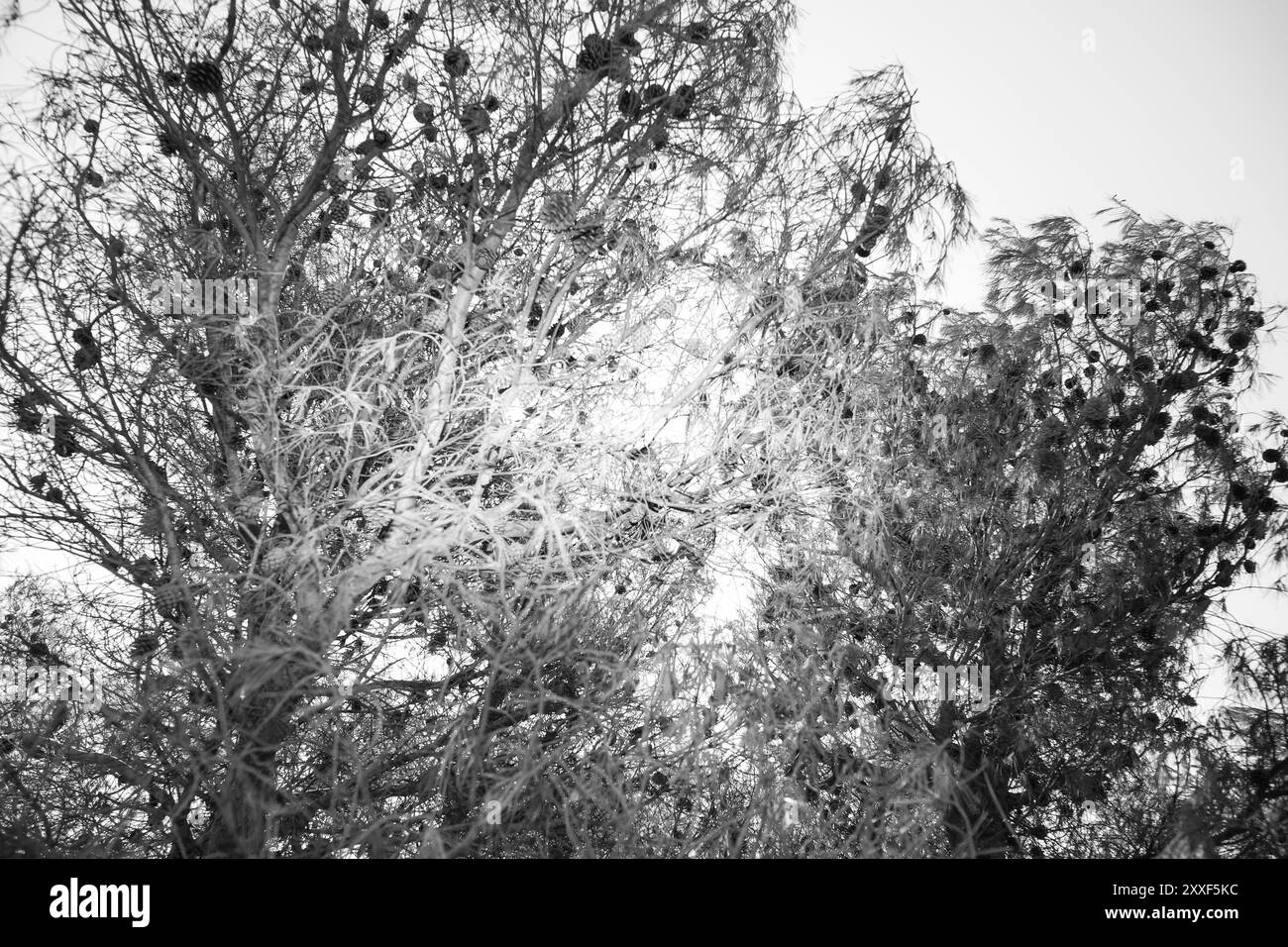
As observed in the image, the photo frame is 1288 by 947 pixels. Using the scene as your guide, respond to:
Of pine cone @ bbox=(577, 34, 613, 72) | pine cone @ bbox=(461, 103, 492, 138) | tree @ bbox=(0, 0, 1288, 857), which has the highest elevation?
pine cone @ bbox=(577, 34, 613, 72)

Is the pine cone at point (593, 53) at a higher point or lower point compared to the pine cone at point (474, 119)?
higher

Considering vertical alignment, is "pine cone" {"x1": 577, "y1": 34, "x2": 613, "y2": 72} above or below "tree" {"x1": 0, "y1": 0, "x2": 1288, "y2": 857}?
above

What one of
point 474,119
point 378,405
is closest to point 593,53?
point 474,119

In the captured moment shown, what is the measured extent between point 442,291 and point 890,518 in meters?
3.22

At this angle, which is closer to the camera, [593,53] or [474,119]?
[593,53]

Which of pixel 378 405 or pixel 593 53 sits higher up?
pixel 593 53

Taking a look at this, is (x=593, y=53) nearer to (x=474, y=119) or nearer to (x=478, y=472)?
(x=474, y=119)

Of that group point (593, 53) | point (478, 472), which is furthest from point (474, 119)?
point (478, 472)

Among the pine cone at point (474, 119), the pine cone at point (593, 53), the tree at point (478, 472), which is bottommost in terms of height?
the tree at point (478, 472)

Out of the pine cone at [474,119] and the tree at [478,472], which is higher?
the pine cone at [474,119]

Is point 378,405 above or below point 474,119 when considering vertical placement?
below

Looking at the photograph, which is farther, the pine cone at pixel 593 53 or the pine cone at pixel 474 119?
the pine cone at pixel 474 119

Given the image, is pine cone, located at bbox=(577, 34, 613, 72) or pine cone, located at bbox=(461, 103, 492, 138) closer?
pine cone, located at bbox=(577, 34, 613, 72)
